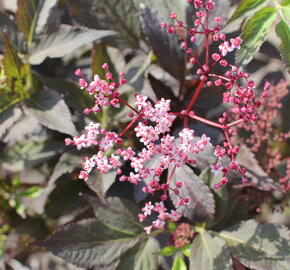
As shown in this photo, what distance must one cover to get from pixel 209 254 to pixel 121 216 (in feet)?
0.61

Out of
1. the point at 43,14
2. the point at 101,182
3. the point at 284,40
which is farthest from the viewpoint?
the point at 43,14

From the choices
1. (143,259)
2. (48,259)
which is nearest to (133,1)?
(143,259)

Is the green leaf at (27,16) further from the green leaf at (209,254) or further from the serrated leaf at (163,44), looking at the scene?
the green leaf at (209,254)

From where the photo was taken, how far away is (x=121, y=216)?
0.90 m

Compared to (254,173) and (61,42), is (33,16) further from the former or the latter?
(254,173)

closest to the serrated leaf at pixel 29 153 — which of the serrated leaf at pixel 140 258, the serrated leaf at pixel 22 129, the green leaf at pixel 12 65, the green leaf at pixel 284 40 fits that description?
the serrated leaf at pixel 22 129

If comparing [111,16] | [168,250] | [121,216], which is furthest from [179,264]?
[111,16]

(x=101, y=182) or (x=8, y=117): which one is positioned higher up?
(x=8, y=117)

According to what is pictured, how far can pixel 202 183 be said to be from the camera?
0.82 meters

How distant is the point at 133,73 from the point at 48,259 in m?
0.56

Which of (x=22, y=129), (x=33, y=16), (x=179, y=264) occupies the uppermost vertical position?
(x=33, y=16)

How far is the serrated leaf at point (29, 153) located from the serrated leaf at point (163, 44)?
0.95ft

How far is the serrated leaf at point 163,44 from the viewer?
2.97 ft

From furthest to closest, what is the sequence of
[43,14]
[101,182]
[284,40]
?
1. [43,14]
2. [101,182]
3. [284,40]
